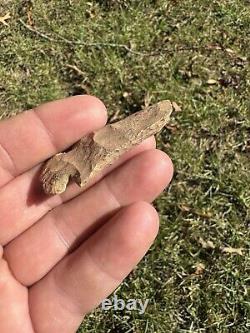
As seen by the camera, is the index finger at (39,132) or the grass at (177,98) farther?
the grass at (177,98)

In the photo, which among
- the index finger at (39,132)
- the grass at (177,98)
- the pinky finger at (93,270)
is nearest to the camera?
the pinky finger at (93,270)

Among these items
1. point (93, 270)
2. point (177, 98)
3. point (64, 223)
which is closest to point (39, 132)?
point (64, 223)

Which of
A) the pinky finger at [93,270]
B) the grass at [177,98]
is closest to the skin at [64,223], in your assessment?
the pinky finger at [93,270]

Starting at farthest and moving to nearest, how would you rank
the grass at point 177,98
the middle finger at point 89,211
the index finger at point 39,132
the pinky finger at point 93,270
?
the grass at point 177,98, the index finger at point 39,132, the middle finger at point 89,211, the pinky finger at point 93,270

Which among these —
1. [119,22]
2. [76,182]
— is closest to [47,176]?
[76,182]

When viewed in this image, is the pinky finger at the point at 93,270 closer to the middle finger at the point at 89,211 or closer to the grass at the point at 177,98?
the middle finger at the point at 89,211

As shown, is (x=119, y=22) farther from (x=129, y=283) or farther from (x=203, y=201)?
(x=129, y=283)

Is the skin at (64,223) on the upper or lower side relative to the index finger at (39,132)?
lower
